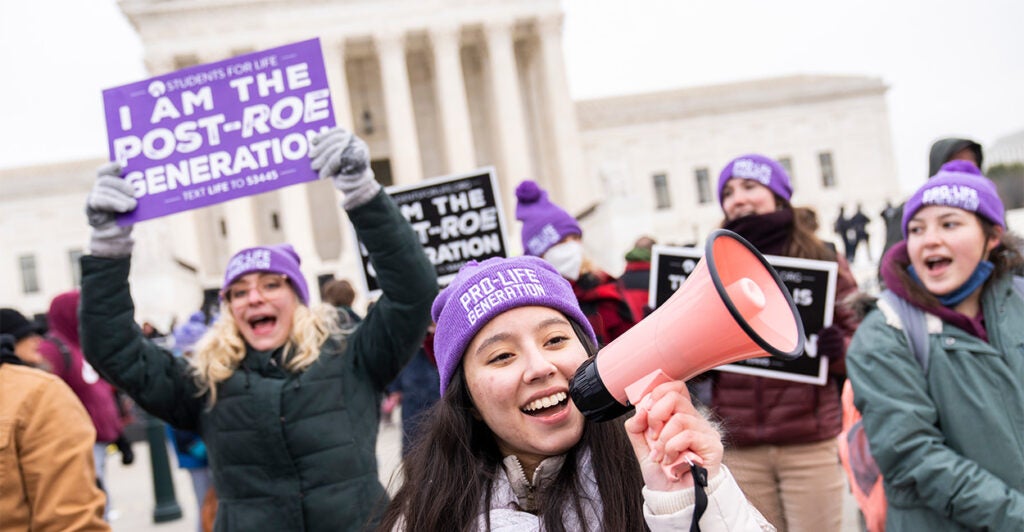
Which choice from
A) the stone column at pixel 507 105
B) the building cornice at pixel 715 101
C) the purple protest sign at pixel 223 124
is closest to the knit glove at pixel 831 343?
the purple protest sign at pixel 223 124

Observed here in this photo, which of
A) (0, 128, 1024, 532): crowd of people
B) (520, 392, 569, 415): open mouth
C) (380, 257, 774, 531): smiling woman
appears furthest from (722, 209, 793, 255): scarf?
(520, 392, 569, 415): open mouth

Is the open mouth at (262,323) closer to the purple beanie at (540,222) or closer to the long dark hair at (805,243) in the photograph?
the purple beanie at (540,222)

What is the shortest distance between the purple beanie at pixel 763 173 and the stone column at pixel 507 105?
3452 cm

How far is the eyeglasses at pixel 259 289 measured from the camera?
3.67 meters

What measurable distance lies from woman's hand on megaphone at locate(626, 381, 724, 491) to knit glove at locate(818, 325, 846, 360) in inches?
110

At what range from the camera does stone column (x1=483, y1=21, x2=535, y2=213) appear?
39188 millimetres

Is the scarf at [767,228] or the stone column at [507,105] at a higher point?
the stone column at [507,105]

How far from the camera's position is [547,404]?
198 centimetres

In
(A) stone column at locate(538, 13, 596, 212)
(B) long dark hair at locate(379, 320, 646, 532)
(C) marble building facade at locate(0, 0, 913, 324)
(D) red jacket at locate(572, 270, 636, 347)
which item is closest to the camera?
(B) long dark hair at locate(379, 320, 646, 532)

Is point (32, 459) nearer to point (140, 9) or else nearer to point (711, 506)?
point (711, 506)

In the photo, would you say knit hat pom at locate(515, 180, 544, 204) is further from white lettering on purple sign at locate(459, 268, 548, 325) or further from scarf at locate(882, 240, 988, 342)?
white lettering on purple sign at locate(459, 268, 548, 325)

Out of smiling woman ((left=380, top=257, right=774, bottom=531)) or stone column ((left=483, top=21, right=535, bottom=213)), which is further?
stone column ((left=483, top=21, right=535, bottom=213))

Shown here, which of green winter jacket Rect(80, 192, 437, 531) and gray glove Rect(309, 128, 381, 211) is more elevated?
gray glove Rect(309, 128, 381, 211)

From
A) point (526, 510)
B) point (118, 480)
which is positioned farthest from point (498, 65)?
point (526, 510)
